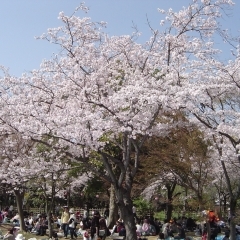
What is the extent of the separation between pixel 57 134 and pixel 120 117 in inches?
63.6

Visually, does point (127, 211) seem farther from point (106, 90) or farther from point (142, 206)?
point (142, 206)

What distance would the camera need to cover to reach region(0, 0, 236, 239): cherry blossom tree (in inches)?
389

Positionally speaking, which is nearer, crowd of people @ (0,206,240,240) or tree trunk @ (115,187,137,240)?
tree trunk @ (115,187,137,240)

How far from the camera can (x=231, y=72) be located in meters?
10.1

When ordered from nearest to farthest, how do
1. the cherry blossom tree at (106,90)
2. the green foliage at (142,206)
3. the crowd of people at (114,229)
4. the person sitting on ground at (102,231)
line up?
1. the cherry blossom tree at (106,90)
2. the crowd of people at (114,229)
3. the person sitting on ground at (102,231)
4. the green foliage at (142,206)

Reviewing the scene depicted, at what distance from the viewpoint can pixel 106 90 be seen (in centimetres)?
1069

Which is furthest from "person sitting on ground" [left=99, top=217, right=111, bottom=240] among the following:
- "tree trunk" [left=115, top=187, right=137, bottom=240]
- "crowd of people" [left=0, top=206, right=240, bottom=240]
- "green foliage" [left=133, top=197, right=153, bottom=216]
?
"green foliage" [left=133, top=197, right=153, bottom=216]

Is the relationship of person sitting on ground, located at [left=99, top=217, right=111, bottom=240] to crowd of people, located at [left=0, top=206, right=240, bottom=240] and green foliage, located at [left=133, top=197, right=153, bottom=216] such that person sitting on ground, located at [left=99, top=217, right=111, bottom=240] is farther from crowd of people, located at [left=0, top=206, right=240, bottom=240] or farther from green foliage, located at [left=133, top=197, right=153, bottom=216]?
green foliage, located at [left=133, top=197, right=153, bottom=216]

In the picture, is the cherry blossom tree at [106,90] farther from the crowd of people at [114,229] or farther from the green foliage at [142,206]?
the green foliage at [142,206]

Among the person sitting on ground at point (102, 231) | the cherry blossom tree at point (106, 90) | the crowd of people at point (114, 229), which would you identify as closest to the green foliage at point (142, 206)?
the crowd of people at point (114, 229)

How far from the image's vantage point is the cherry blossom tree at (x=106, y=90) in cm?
988

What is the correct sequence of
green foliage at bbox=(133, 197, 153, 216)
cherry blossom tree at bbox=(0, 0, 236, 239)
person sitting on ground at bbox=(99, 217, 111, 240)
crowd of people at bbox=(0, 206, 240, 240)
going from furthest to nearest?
1. green foliage at bbox=(133, 197, 153, 216)
2. person sitting on ground at bbox=(99, 217, 111, 240)
3. crowd of people at bbox=(0, 206, 240, 240)
4. cherry blossom tree at bbox=(0, 0, 236, 239)

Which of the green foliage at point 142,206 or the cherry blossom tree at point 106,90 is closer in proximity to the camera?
the cherry blossom tree at point 106,90

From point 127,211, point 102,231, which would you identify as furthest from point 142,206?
point 127,211
